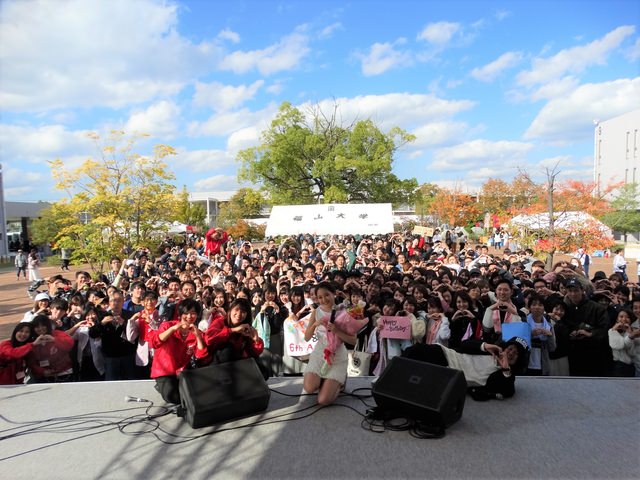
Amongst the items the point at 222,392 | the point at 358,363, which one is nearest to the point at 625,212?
the point at 358,363

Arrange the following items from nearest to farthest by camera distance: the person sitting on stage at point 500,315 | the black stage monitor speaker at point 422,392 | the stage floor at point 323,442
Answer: the stage floor at point 323,442 → the black stage monitor speaker at point 422,392 → the person sitting on stage at point 500,315

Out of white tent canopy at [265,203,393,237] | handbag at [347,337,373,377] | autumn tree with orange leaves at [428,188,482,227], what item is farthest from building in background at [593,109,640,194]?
handbag at [347,337,373,377]

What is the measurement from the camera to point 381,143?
2278 centimetres

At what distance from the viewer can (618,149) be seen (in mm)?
38031

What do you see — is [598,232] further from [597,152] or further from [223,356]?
[597,152]

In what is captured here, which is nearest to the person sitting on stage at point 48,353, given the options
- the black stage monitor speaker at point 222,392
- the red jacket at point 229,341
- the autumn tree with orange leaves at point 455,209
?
the red jacket at point 229,341

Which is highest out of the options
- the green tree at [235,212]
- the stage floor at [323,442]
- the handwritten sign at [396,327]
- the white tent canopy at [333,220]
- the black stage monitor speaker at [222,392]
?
the green tree at [235,212]

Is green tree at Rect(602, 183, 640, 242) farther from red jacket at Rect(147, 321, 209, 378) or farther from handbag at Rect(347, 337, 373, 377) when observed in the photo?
red jacket at Rect(147, 321, 209, 378)

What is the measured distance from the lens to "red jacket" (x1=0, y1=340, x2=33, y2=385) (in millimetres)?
4512

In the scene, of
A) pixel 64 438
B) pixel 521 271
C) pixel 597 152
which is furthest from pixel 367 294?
pixel 597 152

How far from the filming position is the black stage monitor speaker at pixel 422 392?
341 centimetres

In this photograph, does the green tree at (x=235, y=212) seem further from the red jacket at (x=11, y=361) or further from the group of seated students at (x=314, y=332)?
the red jacket at (x=11, y=361)

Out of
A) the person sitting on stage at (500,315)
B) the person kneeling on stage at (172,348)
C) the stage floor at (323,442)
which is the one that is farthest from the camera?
the person sitting on stage at (500,315)

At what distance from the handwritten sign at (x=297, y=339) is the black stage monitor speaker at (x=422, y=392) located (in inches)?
60.8
